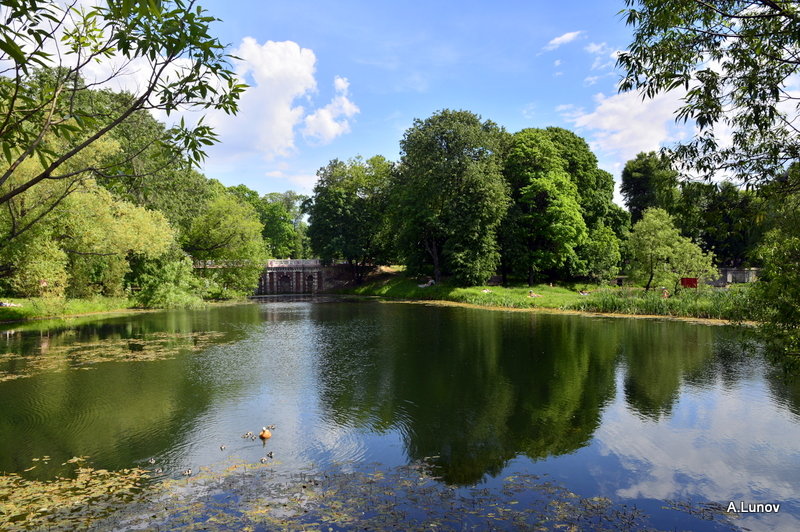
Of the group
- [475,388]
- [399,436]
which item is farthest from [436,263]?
[399,436]

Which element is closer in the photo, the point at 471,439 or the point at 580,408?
the point at 471,439

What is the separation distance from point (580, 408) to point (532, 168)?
4355 cm

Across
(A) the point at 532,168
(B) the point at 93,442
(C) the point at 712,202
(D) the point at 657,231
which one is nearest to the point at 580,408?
(C) the point at 712,202

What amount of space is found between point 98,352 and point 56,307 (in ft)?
37.7

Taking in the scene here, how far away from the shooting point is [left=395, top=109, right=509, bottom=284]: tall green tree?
4900 centimetres

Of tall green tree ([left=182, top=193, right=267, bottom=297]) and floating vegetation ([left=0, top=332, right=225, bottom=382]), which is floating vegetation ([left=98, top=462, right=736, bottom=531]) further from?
tall green tree ([left=182, top=193, right=267, bottom=297])

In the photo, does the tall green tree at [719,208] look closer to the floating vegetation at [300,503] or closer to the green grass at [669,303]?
the floating vegetation at [300,503]

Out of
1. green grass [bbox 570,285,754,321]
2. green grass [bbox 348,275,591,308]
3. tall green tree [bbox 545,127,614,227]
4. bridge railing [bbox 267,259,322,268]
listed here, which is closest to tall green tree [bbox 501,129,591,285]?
tall green tree [bbox 545,127,614,227]

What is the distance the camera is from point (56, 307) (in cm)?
2992

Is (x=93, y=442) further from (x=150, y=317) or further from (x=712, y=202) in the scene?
(x=150, y=317)

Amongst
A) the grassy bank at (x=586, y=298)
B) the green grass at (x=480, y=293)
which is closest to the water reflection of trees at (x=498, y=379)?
the grassy bank at (x=586, y=298)

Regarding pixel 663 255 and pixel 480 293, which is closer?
pixel 663 255

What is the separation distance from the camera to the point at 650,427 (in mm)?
12227

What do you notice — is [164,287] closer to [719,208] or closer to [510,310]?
[510,310]
